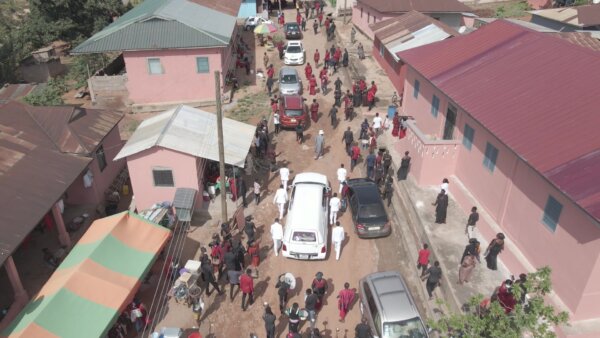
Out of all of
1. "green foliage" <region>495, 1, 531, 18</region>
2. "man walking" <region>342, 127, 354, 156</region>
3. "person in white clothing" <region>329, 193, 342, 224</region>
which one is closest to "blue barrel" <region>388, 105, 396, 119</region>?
"man walking" <region>342, 127, 354, 156</region>

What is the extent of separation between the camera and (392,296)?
12586 mm

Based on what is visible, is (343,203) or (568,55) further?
(343,203)

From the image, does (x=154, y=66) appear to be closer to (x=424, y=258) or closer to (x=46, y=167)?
(x=46, y=167)

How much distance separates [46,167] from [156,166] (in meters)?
3.79

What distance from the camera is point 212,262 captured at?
15523mm

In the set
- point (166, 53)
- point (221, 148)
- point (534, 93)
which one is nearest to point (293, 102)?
point (166, 53)

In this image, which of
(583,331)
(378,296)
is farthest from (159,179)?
(583,331)

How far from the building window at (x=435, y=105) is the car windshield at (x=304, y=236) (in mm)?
8885

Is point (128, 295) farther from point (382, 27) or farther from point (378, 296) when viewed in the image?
point (382, 27)

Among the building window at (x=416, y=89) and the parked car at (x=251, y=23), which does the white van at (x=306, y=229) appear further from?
the parked car at (x=251, y=23)

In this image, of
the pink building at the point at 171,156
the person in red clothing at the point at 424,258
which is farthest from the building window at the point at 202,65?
the person in red clothing at the point at 424,258

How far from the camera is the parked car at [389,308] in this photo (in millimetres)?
11836

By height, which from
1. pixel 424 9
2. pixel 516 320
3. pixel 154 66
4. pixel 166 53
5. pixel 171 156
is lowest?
pixel 171 156

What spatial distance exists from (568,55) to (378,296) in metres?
11.1
